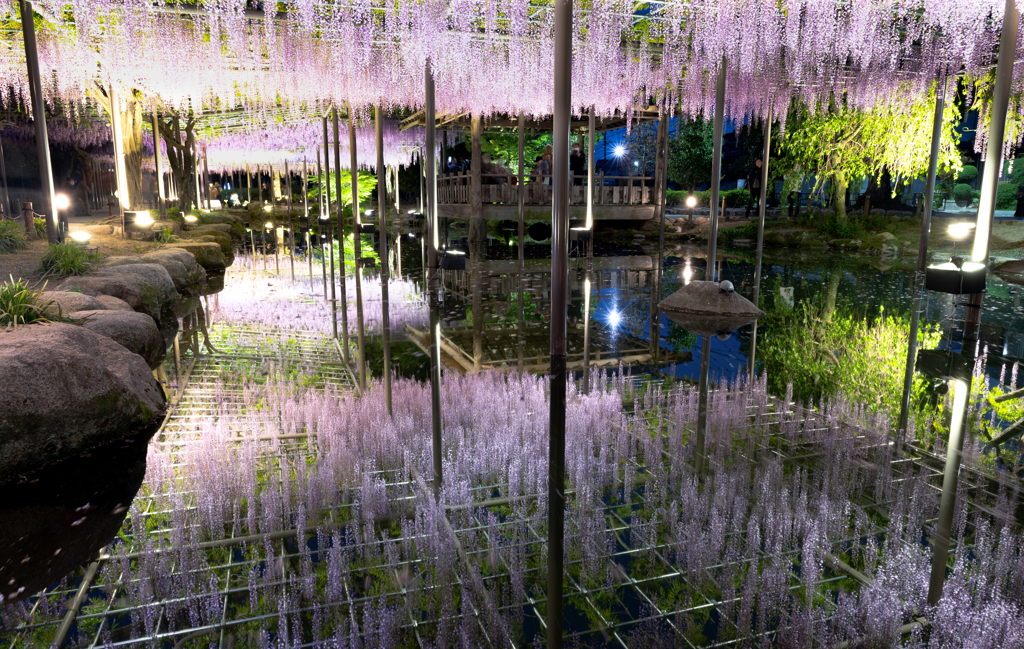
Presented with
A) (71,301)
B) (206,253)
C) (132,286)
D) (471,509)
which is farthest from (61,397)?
(206,253)

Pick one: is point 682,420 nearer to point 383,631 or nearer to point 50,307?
point 383,631

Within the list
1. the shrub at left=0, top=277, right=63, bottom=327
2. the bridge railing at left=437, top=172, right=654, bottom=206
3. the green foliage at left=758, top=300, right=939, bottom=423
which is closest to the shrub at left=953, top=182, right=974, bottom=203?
the bridge railing at left=437, top=172, right=654, bottom=206

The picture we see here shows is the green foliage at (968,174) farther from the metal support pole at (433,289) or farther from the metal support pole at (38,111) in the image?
the metal support pole at (38,111)

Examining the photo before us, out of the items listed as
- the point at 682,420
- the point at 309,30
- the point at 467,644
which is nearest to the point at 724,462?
the point at 682,420

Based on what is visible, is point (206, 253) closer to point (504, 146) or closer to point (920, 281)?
point (920, 281)

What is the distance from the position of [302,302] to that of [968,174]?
29.9 m

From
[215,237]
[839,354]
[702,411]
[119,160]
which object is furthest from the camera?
[215,237]

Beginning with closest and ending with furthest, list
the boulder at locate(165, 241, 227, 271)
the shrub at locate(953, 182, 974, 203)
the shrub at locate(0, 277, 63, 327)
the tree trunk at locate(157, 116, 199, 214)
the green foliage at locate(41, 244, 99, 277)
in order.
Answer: the shrub at locate(0, 277, 63, 327) → the green foliage at locate(41, 244, 99, 277) → the boulder at locate(165, 241, 227, 271) → the tree trunk at locate(157, 116, 199, 214) → the shrub at locate(953, 182, 974, 203)

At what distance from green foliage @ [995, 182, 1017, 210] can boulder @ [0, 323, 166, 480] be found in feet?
96.1

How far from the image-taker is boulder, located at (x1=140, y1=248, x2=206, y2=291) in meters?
12.1

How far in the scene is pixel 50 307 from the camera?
652 centimetres

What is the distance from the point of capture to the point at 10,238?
1134 centimetres

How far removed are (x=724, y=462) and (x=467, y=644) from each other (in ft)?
8.00

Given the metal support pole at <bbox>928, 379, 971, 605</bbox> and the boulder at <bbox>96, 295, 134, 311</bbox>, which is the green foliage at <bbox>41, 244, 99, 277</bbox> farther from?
the metal support pole at <bbox>928, 379, 971, 605</bbox>
